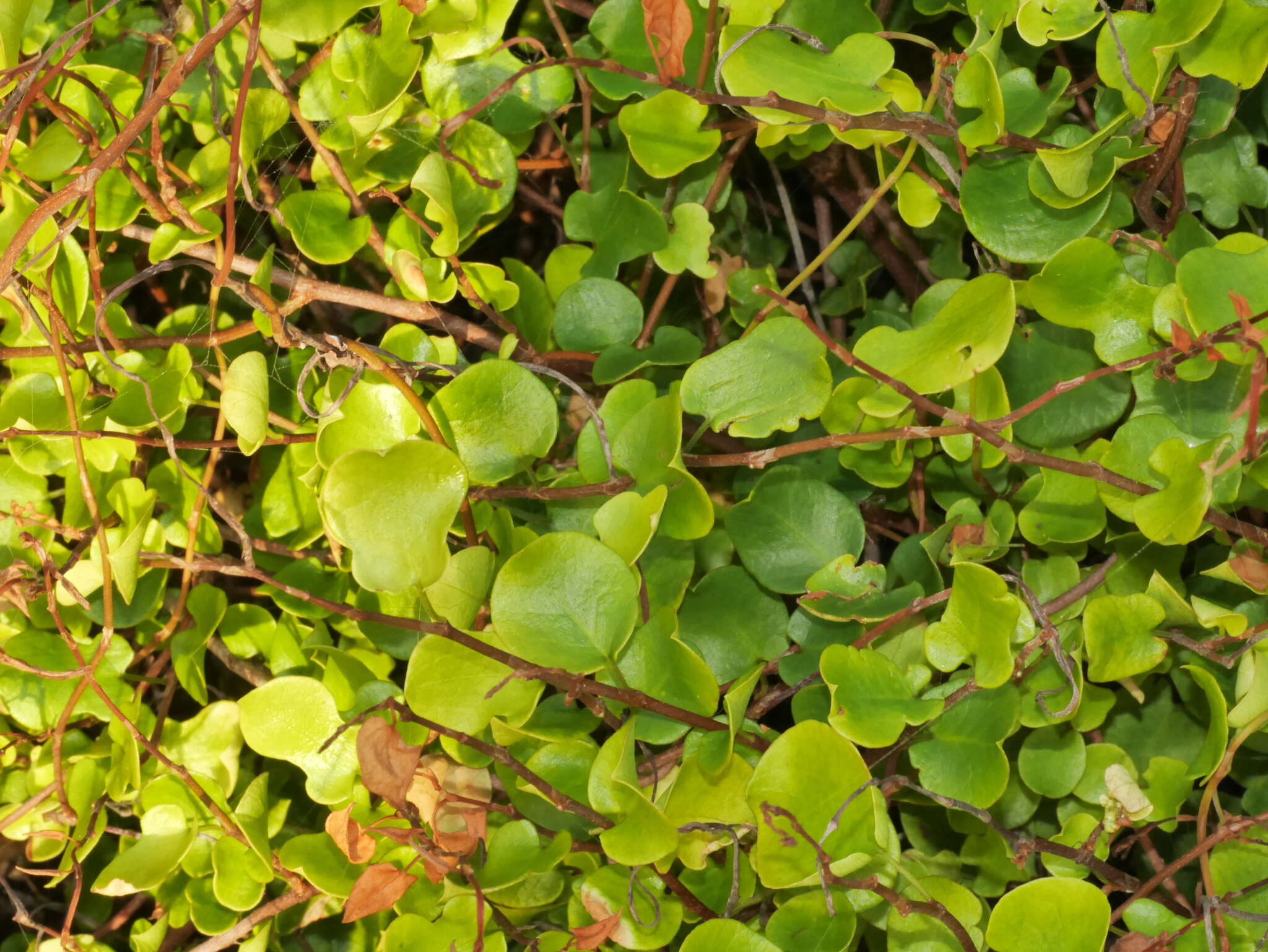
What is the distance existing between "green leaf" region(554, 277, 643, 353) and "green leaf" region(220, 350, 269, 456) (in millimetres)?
161

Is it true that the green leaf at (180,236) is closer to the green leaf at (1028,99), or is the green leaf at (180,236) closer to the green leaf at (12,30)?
the green leaf at (12,30)

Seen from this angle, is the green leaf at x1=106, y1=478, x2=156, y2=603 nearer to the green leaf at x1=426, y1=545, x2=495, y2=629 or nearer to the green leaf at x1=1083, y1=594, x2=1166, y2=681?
the green leaf at x1=426, y1=545, x2=495, y2=629

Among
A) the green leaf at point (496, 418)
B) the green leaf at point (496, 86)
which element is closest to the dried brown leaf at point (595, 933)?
the green leaf at point (496, 418)

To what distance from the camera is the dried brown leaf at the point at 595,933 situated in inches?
18.0

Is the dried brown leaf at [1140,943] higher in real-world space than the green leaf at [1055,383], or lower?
lower

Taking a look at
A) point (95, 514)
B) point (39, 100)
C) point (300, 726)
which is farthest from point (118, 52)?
point (300, 726)

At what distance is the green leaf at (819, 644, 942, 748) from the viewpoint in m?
0.44

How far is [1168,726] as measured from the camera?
19.7 inches

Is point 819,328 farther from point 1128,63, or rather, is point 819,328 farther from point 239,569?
point 239,569

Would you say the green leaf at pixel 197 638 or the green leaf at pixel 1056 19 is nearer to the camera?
the green leaf at pixel 1056 19

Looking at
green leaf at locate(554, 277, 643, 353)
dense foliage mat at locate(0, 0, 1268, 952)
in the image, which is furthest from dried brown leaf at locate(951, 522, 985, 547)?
green leaf at locate(554, 277, 643, 353)

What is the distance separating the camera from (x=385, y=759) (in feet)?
1.36

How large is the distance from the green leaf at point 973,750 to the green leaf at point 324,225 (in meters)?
0.41

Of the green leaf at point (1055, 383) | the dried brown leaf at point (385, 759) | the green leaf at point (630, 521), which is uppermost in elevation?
the green leaf at point (1055, 383)
